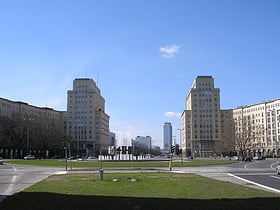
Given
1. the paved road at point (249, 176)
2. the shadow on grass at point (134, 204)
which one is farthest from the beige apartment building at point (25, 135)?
the shadow on grass at point (134, 204)

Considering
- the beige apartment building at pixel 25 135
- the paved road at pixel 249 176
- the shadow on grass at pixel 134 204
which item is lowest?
the paved road at pixel 249 176

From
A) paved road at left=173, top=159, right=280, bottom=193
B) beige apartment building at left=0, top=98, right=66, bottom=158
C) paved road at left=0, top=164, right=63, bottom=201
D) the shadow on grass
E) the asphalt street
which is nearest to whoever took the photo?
the shadow on grass

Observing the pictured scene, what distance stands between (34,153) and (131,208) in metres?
137

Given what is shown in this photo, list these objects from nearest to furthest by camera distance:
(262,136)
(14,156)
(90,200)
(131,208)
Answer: (131,208)
(90,200)
(14,156)
(262,136)

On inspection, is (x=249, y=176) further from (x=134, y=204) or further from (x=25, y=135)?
(x=25, y=135)

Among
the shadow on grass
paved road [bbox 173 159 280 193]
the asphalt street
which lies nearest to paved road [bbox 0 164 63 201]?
the asphalt street

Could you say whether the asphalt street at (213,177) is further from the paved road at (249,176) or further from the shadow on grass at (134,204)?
the shadow on grass at (134,204)

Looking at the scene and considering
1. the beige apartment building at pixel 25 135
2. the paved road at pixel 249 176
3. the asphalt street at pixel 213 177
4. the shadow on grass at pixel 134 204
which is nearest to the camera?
the shadow on grass at pixel 134 204

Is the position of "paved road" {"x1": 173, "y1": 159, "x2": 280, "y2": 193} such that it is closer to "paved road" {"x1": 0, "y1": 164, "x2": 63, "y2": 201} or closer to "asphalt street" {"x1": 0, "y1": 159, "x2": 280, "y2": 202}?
"asphalt street" {"x1": 0, "y1": 159, "x2": 280, "y2": 202}

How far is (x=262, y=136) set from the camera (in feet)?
594

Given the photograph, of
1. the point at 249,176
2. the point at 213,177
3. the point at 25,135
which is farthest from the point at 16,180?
the point at 25,135

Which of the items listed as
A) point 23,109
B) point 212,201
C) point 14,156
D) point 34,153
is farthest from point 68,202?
point 23,109

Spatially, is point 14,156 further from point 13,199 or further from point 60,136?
point 13,199

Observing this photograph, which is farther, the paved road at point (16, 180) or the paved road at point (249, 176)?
the paved road at point (249, 176)
